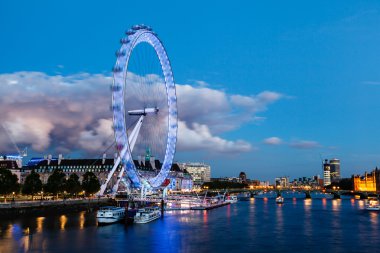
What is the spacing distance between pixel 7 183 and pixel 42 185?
11.8 metres

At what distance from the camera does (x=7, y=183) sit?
6169 cm

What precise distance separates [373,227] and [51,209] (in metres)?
37.6

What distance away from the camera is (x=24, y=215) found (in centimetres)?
5200

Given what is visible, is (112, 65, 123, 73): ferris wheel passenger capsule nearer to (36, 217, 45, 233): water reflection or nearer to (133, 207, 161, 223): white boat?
A: (133, 207, 161, 223): white boat

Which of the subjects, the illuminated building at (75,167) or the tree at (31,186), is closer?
the tree at (31,186)

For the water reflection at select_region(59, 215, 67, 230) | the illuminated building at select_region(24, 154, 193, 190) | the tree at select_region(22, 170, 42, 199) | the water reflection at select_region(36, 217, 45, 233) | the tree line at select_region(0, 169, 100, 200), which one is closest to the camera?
the water reflection at select_region(36, 217, 45, 233)

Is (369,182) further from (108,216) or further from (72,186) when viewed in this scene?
(108,216)

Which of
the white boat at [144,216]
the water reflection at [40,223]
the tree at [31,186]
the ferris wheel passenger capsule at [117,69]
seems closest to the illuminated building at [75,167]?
the tree at [31,186]

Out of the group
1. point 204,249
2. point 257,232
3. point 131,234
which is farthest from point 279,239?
point 131,234

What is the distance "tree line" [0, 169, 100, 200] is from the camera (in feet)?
205

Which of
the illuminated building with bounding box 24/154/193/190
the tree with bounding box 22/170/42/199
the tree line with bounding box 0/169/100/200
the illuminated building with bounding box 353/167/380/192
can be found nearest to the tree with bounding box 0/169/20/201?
the tree line with bounding box 0/169/100/200

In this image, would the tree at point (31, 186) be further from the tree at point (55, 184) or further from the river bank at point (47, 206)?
the river bank at point (47, 206)

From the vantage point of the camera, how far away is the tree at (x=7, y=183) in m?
60.9

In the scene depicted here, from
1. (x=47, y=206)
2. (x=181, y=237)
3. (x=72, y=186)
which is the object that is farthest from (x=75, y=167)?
(x=181, y=237)
